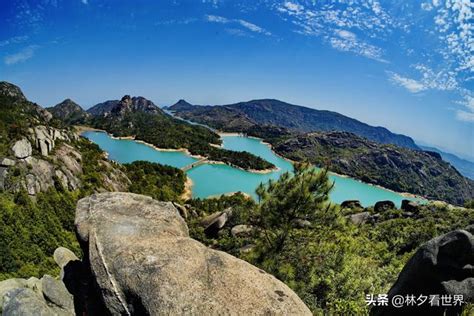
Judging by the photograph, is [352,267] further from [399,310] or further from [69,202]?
[69,202]

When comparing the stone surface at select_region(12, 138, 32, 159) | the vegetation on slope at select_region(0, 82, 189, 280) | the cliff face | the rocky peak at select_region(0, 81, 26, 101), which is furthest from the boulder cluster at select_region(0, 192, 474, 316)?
the rocky peak at select_region(0, 81, 26, 101)

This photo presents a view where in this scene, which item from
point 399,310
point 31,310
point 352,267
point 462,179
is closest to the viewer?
point 31,310

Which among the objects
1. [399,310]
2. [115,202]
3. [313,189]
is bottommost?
[399,310]

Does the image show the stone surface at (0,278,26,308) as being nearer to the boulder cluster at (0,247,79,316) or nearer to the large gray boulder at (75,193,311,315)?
the boulder cluster at (0,247,79,316)

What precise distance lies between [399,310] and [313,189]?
4413 mm

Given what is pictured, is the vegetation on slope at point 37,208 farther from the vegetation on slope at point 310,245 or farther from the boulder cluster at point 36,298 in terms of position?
the vegetation on slope at point 310,245

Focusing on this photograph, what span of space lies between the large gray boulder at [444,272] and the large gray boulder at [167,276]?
3.96 metres

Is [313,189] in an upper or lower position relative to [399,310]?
upper

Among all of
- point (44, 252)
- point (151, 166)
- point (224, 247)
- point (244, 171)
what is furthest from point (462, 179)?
point (44, 252)

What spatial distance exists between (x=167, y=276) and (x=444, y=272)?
6.96 metres

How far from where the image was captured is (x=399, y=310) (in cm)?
768

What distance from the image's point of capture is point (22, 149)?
35.8m

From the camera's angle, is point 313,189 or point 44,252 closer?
point 313,189

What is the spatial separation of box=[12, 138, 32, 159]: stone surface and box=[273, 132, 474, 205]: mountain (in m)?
109
